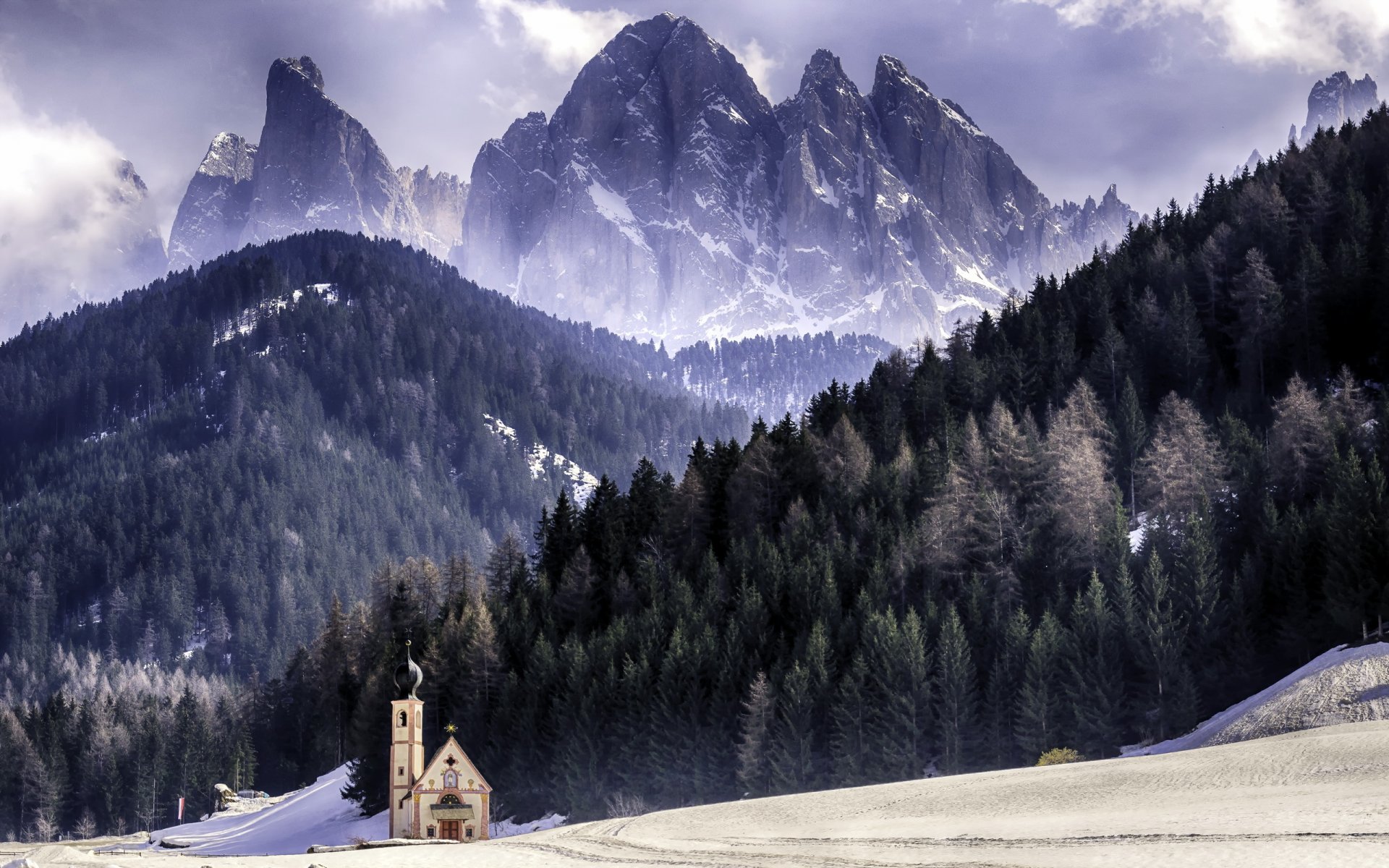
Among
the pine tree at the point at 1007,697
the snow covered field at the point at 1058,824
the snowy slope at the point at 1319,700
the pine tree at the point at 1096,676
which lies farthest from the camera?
the pine tree at the point at 1007,697

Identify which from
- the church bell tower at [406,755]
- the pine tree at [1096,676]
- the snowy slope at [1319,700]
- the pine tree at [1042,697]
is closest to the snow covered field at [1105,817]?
the snowy slope at [1319,700]

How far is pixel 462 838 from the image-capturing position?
79.2 metres

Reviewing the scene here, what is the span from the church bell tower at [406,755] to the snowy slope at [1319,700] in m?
44.1

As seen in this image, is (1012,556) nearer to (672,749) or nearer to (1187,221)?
(672,749)

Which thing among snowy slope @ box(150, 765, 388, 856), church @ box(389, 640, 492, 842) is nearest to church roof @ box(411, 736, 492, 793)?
church @ box(389, 640, 492, 842)

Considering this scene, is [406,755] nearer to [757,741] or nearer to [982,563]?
[757,741]

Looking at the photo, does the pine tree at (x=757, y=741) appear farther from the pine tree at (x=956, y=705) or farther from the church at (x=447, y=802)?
the church at (x=447, y=802)

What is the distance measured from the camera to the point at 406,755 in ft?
274

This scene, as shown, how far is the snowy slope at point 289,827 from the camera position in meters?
95.1

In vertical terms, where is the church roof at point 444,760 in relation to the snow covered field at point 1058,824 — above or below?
above

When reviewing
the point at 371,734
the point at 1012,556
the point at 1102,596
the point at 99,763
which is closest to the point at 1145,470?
the point at 1012,556

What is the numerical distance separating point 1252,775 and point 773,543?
5433 centimetres

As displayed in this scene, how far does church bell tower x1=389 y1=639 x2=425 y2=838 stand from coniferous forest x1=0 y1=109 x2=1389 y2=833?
1019 cm

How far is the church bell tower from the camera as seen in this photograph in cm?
8088
